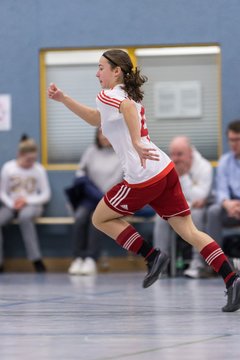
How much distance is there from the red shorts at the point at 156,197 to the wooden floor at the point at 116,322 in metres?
0.65

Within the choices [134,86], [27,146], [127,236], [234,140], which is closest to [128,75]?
[134,86]

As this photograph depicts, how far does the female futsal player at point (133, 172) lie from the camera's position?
633 centimetres

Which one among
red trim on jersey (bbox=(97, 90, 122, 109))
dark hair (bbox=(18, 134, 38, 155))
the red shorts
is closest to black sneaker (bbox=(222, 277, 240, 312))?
the red shorts

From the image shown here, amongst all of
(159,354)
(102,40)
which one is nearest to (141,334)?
(159,354)

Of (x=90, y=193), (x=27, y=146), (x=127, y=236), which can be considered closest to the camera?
(x=127, y=236)

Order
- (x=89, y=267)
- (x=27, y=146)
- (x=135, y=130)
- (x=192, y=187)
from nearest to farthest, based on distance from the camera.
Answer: (x=135, y=130), (x=192, y=187), (x=89, y=267), (x=27, y=146)

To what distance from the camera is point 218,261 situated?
21.0 feet

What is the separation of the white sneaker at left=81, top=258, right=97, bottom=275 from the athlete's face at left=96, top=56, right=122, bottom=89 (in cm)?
451

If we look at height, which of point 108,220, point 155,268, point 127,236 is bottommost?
point 155,268

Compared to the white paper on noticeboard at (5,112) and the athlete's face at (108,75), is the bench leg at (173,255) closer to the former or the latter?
the white paper on noticeboard at (5,112)

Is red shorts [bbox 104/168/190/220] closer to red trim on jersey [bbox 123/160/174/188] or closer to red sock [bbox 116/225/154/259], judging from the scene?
red trim on jersey [bbox 123/160/174/188]

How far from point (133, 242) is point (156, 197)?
419 millimetres

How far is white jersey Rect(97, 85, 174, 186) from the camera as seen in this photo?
639 centimetres

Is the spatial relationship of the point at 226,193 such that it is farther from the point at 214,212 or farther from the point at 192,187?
the point at 192,187
